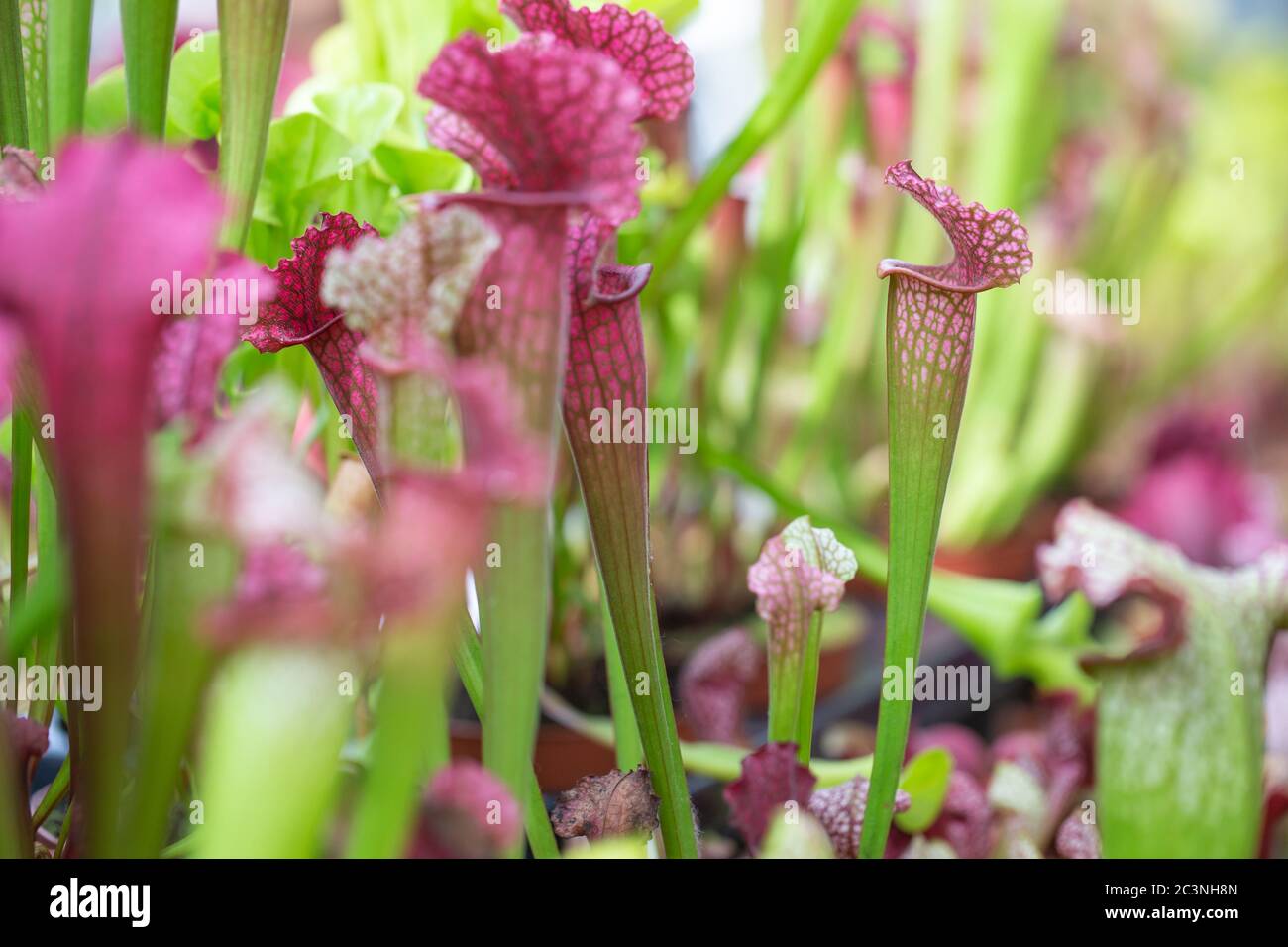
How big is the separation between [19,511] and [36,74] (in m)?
0.15

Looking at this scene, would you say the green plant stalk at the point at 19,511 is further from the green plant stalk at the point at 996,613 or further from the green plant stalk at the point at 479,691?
the green plant stalk at the point at 996,613

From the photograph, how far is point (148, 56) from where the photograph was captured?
0.33m

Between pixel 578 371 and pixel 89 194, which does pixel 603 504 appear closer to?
pixel 578 371

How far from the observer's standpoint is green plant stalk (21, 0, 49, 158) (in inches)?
13.8

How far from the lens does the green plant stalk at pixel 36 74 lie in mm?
351

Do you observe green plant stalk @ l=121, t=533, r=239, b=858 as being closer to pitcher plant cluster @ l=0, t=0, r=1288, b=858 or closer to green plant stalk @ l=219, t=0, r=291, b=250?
pitcher plant cluster @ l=0, t=0, r=1288, b=858

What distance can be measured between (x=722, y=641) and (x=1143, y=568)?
0.78 feet

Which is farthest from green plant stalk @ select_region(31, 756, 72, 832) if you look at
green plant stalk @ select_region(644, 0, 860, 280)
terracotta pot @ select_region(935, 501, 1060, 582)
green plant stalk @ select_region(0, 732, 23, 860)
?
terracotta pot @ select_region(935, 501, 1060, 582)

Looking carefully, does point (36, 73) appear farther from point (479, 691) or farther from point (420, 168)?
point (479, 691)

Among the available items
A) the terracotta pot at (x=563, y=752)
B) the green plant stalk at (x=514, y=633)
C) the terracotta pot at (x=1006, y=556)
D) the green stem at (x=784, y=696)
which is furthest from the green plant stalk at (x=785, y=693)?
the terracotta pot at (x=1006, y=556)

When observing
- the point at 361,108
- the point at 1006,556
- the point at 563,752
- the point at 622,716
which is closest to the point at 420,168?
the point at 361,108

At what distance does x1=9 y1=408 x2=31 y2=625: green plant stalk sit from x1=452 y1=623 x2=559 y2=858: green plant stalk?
0.15 m

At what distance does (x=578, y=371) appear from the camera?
31cm

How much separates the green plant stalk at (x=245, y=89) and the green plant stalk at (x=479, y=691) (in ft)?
0.48
